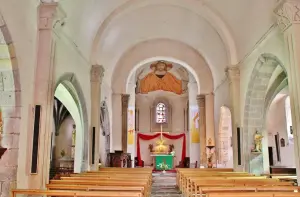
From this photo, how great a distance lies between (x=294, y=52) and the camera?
6.59 metres

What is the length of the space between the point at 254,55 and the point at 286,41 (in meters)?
2.65

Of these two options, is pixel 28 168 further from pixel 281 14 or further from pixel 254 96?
pixel 254 96

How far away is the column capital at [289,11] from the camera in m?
6.55

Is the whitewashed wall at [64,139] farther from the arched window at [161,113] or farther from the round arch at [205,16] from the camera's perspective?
the arched window at [161,113]

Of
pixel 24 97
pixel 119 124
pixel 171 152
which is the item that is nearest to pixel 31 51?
pixel 24 97

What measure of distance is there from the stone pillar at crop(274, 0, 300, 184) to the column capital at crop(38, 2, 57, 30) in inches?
194

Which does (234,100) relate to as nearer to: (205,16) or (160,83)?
(205,16)

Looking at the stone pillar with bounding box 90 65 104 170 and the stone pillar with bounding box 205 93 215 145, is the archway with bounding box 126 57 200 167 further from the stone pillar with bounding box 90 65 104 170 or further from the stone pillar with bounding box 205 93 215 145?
the stone pillar with bounding box 90 65 104 170

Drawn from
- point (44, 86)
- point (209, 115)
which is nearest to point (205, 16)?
point (209, 115)

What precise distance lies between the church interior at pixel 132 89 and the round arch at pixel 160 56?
0.17 ft

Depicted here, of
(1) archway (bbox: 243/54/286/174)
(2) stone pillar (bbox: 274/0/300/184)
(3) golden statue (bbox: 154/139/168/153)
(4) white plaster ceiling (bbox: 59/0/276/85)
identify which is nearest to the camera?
(2) stone pillar (bbox: 274/0/300/184)

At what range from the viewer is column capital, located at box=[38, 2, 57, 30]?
702 centimetres

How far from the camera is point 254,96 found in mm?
10344

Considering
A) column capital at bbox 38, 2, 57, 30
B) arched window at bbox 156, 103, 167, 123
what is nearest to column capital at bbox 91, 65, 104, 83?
column capital at bbox 38, 2, 57, 30
